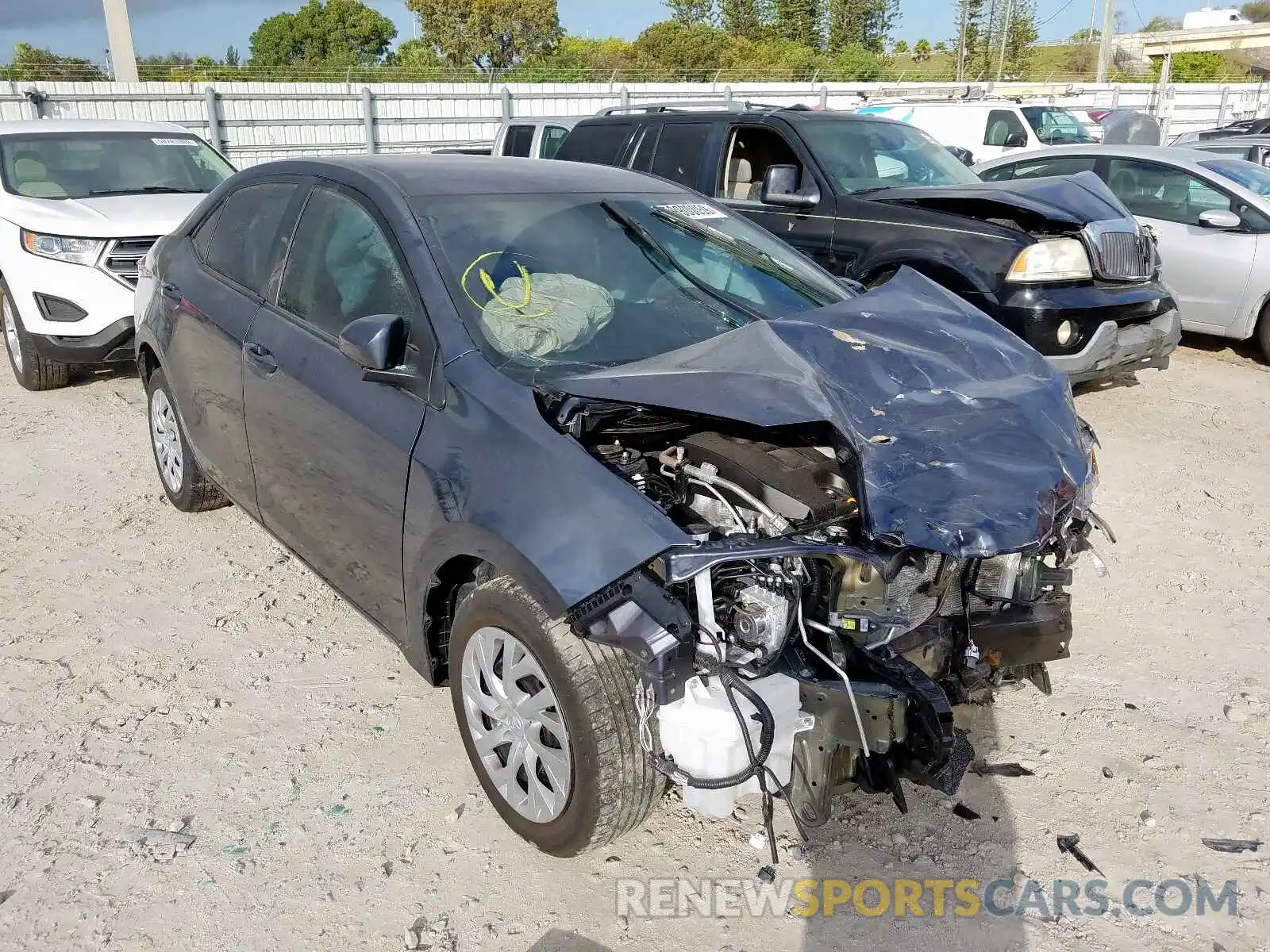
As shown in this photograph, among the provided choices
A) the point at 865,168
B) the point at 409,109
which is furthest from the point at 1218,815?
the point at 409,109

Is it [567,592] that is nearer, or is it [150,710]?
[567,592]

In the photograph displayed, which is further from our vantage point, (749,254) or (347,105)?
(347,105)

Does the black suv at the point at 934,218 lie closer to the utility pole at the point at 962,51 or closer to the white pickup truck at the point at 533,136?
the white pickup truck at the point at 533,136

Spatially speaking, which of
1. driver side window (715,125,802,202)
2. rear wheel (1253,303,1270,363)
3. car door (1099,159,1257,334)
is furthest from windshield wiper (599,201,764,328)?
rear wheel (1253,303,1270,363)

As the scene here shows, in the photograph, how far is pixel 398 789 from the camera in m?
3.16

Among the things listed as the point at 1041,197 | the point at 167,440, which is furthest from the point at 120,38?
the point at 1041,197

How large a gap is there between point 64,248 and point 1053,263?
6555 millimetres

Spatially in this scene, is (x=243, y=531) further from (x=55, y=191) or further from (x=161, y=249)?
(x=55, y=191)

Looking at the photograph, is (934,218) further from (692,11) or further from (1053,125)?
(692,11)

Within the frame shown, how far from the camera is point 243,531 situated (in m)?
5.03

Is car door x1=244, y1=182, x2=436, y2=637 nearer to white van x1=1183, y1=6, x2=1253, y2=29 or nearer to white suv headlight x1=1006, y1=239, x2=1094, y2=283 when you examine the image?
white suv headlight x1=1006, y1=239, x2=1094, y2=283

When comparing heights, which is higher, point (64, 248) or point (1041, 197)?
point (1041, 197)

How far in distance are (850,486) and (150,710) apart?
257 centimetres

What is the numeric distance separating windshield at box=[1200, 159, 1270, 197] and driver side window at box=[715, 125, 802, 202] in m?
3.81
